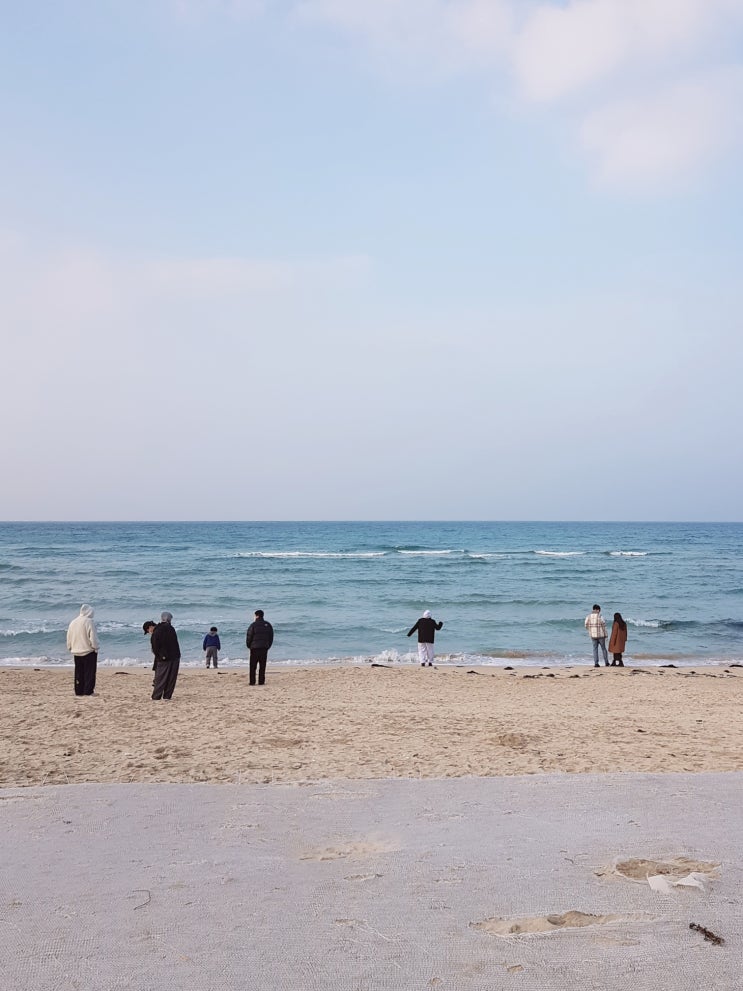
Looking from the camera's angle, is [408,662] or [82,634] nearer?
[82,634]

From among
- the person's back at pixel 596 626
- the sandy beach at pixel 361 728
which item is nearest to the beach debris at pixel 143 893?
the sandy beach at pixel 361 728

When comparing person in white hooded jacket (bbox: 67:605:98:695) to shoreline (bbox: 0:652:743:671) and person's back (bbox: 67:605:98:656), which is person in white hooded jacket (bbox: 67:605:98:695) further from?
shoreline (bbox: 0:652:743:671)

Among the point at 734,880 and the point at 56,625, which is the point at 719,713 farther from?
the point at 56,625

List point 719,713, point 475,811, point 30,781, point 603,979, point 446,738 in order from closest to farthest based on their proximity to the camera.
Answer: point 603,979, point 475,811, point 30,781, point 446,738, point 719,713

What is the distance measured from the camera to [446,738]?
352 inches

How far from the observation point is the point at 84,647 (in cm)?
1238

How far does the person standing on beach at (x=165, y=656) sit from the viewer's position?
12.4 m

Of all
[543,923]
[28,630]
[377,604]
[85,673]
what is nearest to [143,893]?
[543,923]

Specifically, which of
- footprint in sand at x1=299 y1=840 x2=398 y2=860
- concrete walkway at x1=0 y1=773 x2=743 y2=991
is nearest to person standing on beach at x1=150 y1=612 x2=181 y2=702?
concrete walkway at x1=0 y1=773 x2=743 y2=991

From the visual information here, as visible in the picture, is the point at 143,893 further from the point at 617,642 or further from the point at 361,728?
the point at 617,642

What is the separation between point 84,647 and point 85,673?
0.63 metres

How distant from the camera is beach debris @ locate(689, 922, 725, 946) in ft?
11.3

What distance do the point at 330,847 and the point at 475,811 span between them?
1190 mm

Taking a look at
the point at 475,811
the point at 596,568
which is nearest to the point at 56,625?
the point at 475,811
